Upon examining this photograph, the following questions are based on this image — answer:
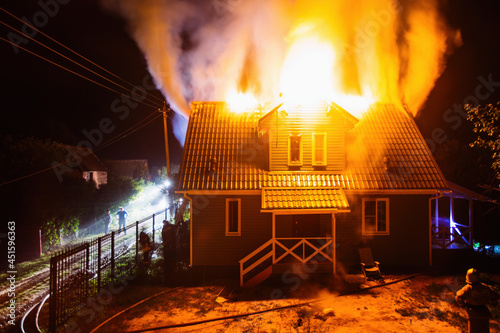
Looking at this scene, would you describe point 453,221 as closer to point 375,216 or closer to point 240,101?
point 375,216

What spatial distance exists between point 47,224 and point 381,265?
59.1 feet

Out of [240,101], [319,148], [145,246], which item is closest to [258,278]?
[145,246]

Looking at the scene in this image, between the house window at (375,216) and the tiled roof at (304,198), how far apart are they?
76.9 inches

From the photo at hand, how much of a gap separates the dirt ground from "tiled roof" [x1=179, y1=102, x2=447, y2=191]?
164 inches

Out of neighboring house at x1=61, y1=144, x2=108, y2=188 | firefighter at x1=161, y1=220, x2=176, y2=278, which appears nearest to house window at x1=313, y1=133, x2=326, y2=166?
firefighter at x1=161, y1=220, x2=176, y2=278

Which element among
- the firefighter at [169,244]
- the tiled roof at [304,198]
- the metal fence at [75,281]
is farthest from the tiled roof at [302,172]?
the metal fence at [75,281]

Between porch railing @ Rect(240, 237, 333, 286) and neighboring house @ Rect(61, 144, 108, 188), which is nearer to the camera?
porch railing @ Rect(240, 237, 333, 286)

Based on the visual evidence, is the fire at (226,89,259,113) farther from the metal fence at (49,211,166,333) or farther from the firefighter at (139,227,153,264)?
the metal fence at (49,211,166,333)

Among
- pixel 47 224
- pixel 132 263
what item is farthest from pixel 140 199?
pixel 132 263

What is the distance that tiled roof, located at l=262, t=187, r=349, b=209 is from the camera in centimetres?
1127

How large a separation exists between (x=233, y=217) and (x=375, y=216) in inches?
260

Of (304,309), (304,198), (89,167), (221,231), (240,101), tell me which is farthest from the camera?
(89,167)

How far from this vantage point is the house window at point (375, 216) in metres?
12.7

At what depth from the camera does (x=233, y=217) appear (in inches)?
498
